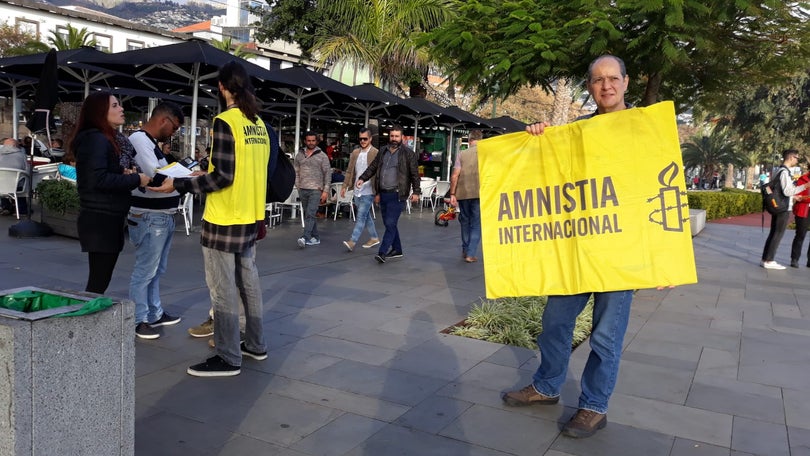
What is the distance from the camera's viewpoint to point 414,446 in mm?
3363

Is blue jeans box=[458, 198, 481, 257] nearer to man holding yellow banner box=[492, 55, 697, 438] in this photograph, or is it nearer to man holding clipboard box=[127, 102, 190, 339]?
man holding clipboard box=[127, 102, 190, 339]

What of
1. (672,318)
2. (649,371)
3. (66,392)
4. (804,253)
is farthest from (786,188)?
(66,392)

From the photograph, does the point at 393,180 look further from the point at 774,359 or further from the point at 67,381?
the point at 67,381

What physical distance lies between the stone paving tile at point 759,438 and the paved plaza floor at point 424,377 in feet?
0.04

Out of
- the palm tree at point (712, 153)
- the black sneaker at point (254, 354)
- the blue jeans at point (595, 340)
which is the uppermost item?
the palm tree at point (712, 153)

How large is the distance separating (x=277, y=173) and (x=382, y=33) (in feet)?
58.6

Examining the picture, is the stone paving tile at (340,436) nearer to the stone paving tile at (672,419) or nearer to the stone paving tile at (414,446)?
the stone paving tile at (414,446)

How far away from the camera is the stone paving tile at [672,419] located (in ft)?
12.0

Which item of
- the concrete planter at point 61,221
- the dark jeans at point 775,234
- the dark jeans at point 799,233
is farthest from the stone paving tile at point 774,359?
the concrete planter at point 61,221

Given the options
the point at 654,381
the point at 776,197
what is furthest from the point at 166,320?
the point at 776,197

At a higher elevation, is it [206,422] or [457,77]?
[457,77]

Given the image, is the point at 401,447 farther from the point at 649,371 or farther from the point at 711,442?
the point at 649,371

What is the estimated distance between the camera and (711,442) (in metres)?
3.57

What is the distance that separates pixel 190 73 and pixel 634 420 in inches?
365
